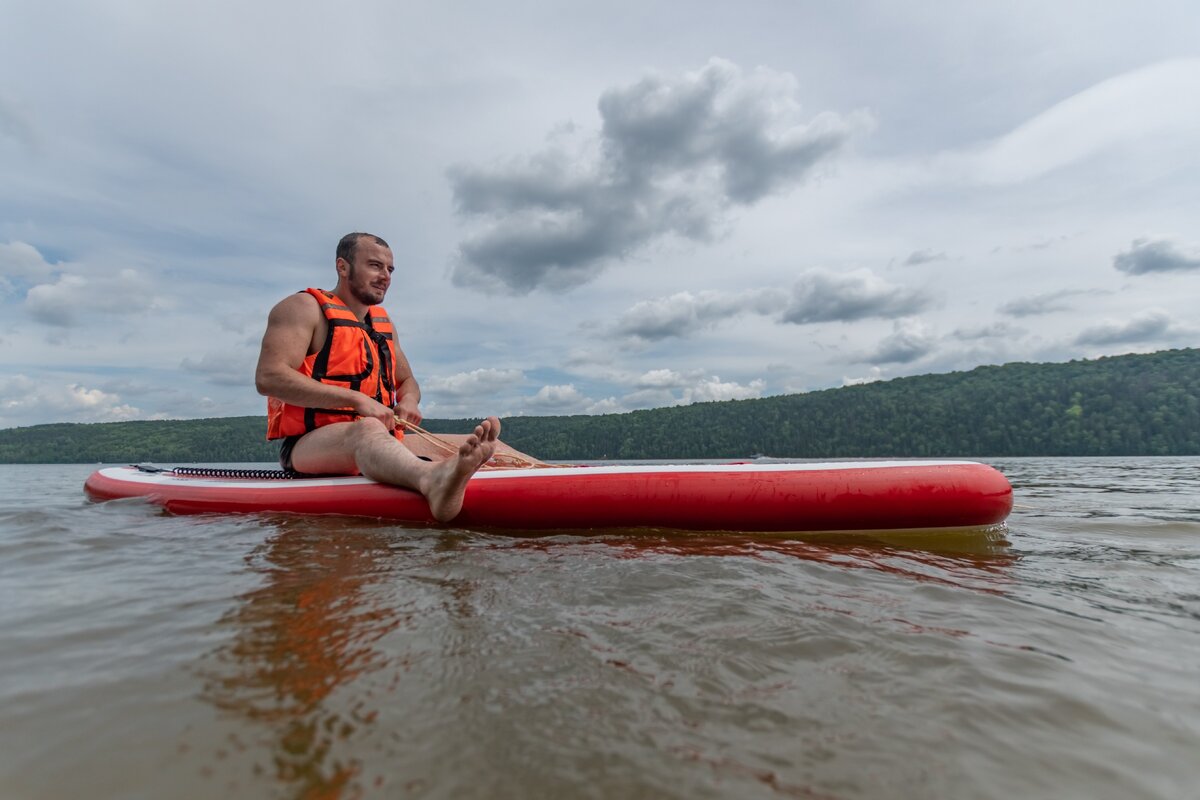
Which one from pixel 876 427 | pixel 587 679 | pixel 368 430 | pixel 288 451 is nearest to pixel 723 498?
pixel 368 430

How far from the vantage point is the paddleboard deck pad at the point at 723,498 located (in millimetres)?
3959

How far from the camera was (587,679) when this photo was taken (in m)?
1.49

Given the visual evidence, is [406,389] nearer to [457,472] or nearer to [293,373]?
[293,373]

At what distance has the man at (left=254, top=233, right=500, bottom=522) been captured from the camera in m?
3.94

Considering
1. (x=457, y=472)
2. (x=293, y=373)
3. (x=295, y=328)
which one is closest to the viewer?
(x=457, y=472)

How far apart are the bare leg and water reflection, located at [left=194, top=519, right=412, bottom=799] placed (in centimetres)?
84

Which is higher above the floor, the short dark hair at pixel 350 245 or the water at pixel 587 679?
the short dark hair at pixel 350 245

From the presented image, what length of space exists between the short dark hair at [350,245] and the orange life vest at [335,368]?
0.35m

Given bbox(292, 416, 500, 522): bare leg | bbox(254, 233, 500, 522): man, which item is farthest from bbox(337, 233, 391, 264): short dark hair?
bbox(292, 416, 500, 522): bare leg

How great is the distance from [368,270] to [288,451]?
1.66 meters

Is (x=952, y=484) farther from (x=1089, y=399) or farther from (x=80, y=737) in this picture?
(x=1089, y=399)

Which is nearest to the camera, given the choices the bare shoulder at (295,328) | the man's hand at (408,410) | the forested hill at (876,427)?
the bare shoulder at (295,328)

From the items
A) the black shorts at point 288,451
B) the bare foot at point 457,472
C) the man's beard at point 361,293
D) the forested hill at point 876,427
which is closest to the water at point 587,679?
the bare foot at point 457,472

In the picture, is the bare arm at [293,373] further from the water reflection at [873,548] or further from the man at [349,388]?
the water reflection at [873,548]
